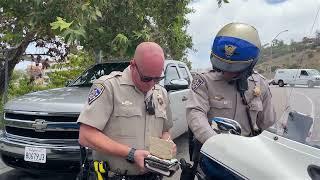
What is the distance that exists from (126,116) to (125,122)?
4 centimetres

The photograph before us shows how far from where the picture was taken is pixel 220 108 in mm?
2975

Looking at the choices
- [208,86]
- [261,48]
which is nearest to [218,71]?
[208,86]

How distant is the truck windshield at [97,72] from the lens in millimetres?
6726

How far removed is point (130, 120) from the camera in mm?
2816

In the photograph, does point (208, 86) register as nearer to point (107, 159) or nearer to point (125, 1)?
point (107, 159)

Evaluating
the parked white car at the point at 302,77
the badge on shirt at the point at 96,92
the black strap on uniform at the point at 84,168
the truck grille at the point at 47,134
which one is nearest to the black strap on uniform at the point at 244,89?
the parked white car at the point at 302,77

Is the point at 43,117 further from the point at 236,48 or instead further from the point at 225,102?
the point at 236,48

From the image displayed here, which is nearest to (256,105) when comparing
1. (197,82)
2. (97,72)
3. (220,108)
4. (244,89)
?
(244,89)

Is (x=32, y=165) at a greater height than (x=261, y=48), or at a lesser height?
lesser

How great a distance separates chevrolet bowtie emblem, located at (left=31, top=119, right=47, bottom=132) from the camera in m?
5.18

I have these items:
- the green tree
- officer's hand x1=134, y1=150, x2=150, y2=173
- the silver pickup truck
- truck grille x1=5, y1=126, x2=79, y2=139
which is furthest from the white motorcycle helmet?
the green tree

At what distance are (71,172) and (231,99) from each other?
2.72 meters

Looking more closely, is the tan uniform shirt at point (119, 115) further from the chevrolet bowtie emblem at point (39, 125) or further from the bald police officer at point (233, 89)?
the chevrolet bowtie emblem at point (39, 125)

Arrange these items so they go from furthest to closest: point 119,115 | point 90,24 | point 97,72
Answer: point 90,24
point 97,72
point 119,115
